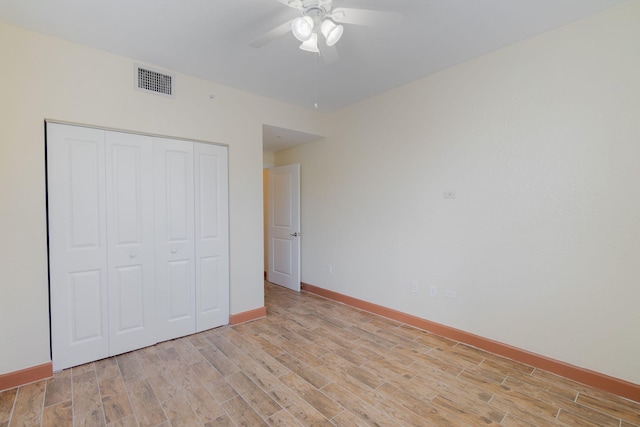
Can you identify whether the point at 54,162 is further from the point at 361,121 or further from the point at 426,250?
the point at 426,250

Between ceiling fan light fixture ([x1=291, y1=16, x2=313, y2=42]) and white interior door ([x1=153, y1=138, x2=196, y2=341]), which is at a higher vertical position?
ceiling fan light fixture ([x1=291, y1=16, x2=313, y2=42])

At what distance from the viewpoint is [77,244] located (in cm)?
244

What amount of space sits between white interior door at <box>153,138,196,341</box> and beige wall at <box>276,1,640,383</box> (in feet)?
7.09

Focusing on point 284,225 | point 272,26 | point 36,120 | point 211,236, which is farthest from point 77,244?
point 284,225

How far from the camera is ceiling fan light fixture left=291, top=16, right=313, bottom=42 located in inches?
67.0

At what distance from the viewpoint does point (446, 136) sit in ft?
9.67

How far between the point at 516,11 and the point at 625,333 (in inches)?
97.5

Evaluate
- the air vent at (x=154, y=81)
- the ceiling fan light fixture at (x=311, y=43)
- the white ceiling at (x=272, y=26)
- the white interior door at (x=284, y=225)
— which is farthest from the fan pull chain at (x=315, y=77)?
the air vent at (x=154, y=81)

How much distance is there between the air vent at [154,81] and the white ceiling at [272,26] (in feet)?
0.30

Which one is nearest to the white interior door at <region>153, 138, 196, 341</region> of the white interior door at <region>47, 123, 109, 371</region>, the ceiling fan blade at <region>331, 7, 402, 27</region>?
the white interior door at <region>47, 123, 109, 371</region>

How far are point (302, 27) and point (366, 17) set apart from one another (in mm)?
393

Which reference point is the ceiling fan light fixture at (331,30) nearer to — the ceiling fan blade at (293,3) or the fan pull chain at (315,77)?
the ceiling fan blade at (293,3)

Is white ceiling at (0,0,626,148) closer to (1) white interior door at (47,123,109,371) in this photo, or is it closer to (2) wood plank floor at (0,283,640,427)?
(1) white interior door at (47,123,109,371)

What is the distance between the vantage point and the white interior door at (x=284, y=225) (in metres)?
4.64
